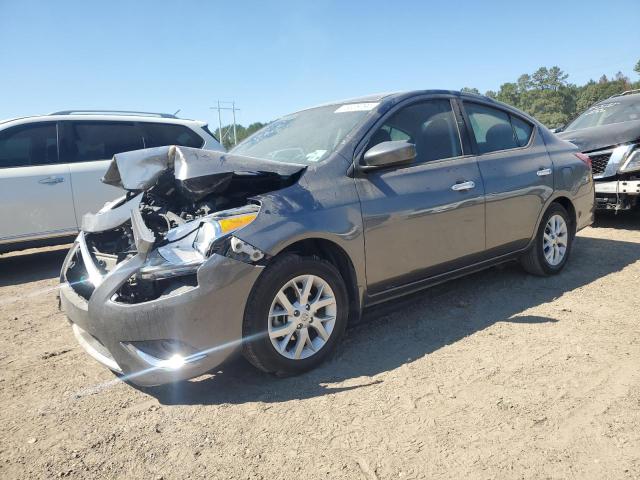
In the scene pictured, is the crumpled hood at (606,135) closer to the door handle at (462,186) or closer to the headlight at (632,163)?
the headlight at (632,163)

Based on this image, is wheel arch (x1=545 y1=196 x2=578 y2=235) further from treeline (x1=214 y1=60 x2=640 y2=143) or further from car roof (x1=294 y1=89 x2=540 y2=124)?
treeline (x1=214 y1=60 x2=640 y2=143)

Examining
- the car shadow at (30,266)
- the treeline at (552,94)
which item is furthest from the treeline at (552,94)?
the car shadow at (30,266)

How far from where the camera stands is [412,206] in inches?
136

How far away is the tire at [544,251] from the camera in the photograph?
15.1 ft

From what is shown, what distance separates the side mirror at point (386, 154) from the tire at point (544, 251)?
6.57 ft

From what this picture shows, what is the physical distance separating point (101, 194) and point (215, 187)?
4038 mm

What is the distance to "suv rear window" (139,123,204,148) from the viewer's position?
6.91 m

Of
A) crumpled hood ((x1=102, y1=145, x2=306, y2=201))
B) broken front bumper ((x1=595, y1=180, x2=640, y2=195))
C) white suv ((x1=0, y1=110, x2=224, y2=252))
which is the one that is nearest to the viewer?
crumpled hood ((x1=102, y1=145, x2=306, y2=201))

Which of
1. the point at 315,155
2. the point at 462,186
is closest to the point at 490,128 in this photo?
the point at 462,186

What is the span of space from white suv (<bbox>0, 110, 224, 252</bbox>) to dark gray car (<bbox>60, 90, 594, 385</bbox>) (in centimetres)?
289

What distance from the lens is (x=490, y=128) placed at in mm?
4301

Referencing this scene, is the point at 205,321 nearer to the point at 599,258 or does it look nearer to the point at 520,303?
the point at 520,303

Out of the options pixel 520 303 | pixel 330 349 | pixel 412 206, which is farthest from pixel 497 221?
pixel 330 349

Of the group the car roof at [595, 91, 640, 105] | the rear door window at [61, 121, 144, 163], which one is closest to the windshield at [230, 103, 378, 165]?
the rear door window at [61, 121, 144, 163]
